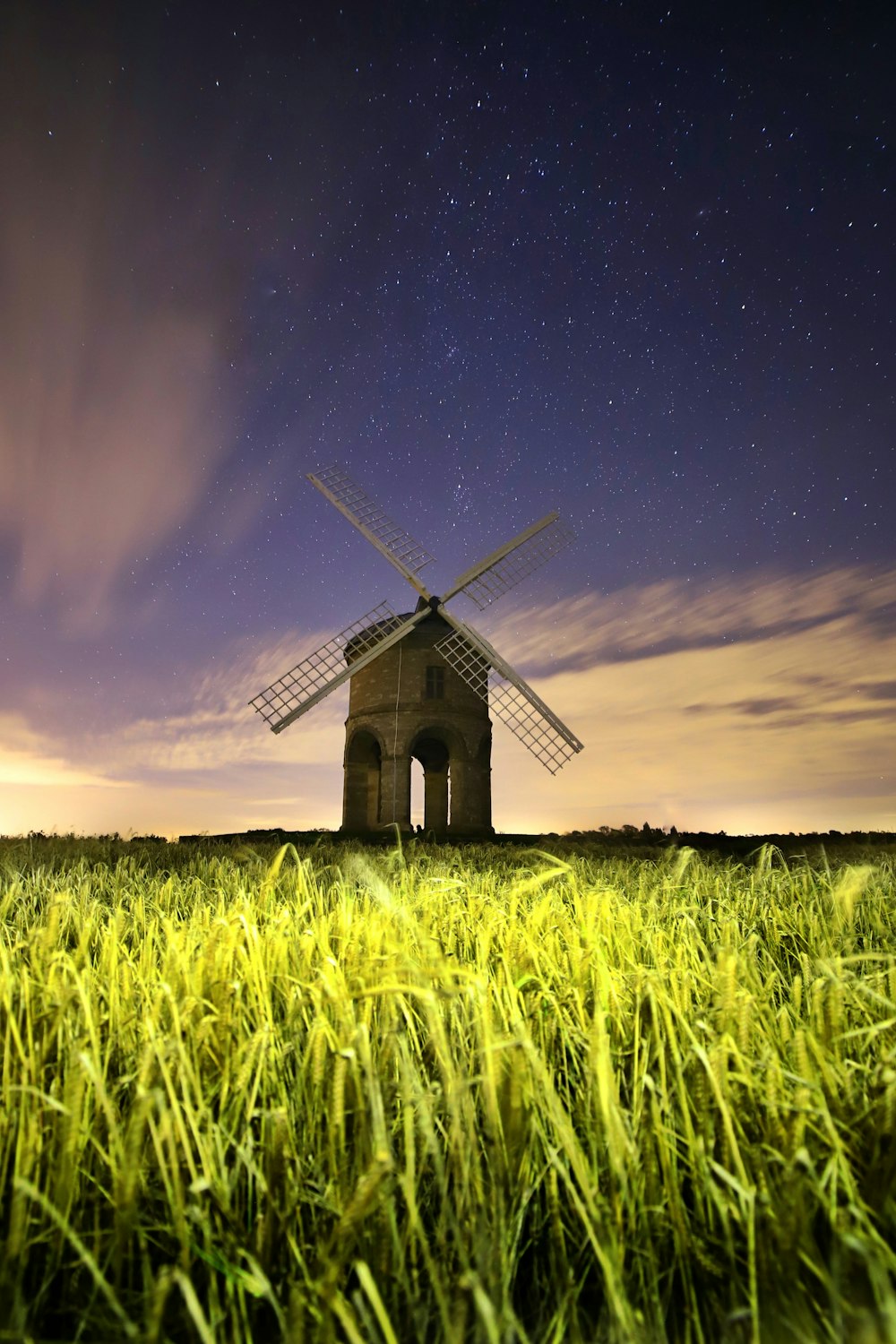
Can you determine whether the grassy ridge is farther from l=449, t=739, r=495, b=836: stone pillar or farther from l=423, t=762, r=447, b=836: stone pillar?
l=423, t=762, r=447, b=836: stone pillar

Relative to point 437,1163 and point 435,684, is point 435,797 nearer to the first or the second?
point 435,684

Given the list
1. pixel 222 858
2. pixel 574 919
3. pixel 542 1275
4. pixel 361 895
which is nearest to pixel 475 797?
pixel 222 858

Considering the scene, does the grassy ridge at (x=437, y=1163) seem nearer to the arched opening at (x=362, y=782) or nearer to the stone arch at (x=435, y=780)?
the arched opening at (x=362, y=782)

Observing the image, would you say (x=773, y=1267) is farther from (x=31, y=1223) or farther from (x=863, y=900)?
(x=863, y=900)

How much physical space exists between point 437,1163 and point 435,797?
88.5 feet

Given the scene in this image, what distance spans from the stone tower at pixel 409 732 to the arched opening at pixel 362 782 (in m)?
0.03

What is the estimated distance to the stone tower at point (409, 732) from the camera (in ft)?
74.9

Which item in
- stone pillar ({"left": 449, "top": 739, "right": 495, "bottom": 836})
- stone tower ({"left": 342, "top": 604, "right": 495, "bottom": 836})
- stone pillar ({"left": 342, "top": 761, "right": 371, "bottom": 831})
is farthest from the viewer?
→ stone pillar ({"left": 342, "top": 761, "right": 371, "bottom": 831})

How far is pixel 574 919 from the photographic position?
3529 millimetres

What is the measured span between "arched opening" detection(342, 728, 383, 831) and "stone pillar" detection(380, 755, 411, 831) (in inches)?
48.4

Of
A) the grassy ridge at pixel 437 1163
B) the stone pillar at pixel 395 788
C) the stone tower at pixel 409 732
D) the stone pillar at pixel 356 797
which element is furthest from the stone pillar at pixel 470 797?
the grassy ridge at pixel 437 1163

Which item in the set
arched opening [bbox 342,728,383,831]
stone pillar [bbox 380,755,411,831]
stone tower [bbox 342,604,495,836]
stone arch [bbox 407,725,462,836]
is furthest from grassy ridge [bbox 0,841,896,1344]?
stone arch [bbox 407,725,462,836]

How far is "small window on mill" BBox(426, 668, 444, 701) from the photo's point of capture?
77.5ft

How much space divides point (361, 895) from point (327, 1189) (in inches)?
156
